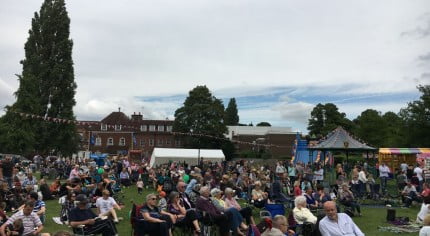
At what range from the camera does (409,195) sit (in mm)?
15711

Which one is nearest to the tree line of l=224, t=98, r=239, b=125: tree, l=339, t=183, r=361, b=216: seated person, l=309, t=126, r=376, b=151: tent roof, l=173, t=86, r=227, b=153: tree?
l=173, t=86, r=227, b=153: tree

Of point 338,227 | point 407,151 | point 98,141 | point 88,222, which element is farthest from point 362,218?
point 98,141

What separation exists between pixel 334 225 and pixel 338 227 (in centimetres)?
6

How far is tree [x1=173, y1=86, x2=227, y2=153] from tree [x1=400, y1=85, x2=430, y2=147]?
23982mm

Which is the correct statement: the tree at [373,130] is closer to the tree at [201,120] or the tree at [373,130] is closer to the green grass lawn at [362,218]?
the tree at [201,120]

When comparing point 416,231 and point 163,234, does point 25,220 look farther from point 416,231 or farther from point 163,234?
point 416,231

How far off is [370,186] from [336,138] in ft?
20.9

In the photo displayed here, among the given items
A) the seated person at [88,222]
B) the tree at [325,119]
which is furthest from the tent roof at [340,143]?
the tree at [325,119]

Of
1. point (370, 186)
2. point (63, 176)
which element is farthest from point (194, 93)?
point (370, 186)

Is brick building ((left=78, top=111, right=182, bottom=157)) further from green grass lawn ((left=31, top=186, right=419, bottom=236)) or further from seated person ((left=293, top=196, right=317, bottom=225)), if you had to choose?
seated person ((left=293, top=196, right=317, bottom=225))

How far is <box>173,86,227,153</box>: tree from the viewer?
193 feet

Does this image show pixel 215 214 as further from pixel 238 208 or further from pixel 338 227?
pixel 338 227

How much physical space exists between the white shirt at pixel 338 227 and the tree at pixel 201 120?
2029 inches

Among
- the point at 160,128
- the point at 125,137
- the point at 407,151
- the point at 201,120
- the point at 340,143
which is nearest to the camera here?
the point at 340,143
